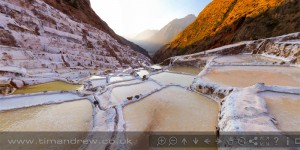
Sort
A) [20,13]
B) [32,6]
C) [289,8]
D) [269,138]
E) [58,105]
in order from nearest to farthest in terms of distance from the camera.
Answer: [269,138] → [58,105] → [20,13] → [32,6] → [289,8]

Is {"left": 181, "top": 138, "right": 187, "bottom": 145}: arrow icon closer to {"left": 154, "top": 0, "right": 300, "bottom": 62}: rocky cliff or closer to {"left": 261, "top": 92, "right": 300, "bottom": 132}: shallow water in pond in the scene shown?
{"left": 261, "top": 92, "right": 300, "bottom": 132}: shallow water in pond

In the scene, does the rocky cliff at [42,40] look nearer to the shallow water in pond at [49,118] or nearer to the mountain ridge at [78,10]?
the mountain ridge at [78,10]

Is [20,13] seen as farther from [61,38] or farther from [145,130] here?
[145,130]

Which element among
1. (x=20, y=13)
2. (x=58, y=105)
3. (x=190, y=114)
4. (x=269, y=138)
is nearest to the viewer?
(x=269, y=138)

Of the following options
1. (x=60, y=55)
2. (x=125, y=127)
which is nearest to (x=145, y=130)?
(x=125, y=127)

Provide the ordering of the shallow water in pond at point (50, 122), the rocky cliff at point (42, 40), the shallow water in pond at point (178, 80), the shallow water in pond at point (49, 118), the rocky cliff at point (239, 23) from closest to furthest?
1. the shallow water in pond at point (50, 122)
2. the shallow water in pond at point (49, 118)
3. the shallow water in pond at point (178, 80)
4. the rocky cliff at point (42, 40)
5. the rocky cliff at point (239, 23)

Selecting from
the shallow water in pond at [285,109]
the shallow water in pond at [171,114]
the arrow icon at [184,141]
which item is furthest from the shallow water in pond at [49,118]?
the shallow water in pond at [285,109]

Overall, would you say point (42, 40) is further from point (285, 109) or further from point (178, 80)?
point (285, 109)
